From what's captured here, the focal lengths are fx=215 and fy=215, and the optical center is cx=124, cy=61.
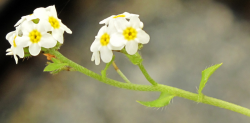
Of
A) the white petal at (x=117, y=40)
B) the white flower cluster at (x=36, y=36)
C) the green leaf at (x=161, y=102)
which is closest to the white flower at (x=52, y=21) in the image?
the white flower cluster at (x=36, y=36)

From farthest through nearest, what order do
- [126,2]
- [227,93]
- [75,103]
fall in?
[126,2]
[75,103]
[227,93]

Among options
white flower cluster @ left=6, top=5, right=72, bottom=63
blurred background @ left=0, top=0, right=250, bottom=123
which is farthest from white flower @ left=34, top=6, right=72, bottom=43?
blurred background @ left=0, top=0, right=250, bottom=123

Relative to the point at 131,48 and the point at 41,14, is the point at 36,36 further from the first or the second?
the point at 131,48

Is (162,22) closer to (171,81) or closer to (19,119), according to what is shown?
(171,81)

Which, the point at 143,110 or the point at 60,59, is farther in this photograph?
the point at 143,110

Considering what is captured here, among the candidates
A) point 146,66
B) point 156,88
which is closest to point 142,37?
point 156,88

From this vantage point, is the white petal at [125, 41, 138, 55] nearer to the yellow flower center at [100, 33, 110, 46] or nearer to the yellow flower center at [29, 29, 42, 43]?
the yellow flower center at [100, 33, 110, 46]

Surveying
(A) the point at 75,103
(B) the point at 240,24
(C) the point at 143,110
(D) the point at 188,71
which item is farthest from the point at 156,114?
(B) the point at 240,24
